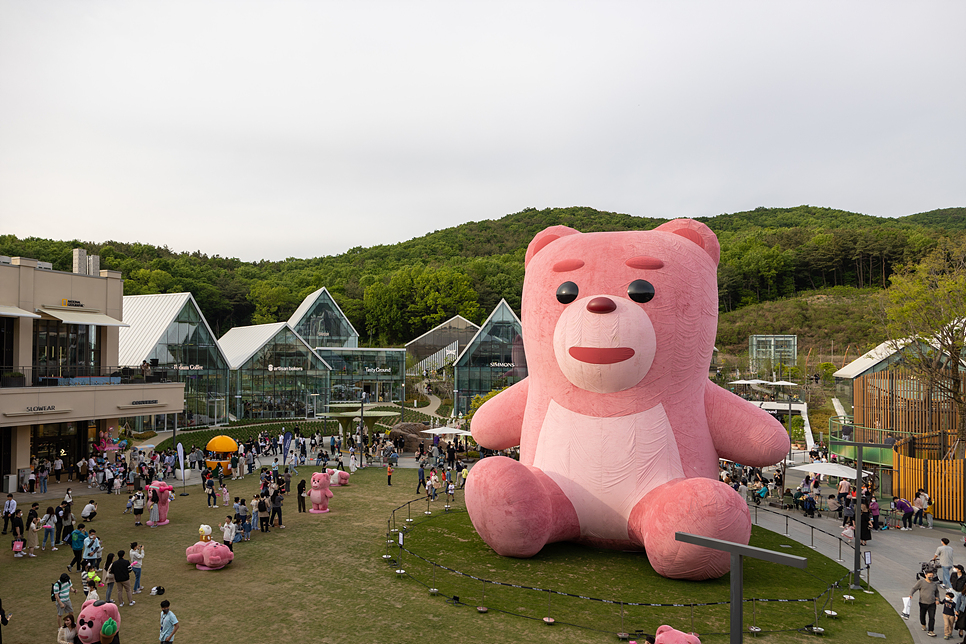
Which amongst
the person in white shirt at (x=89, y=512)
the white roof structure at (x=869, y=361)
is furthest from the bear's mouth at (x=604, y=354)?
the white roof structure at (x=869, y=361)

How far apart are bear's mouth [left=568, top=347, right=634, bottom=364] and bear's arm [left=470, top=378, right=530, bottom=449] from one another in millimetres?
3462

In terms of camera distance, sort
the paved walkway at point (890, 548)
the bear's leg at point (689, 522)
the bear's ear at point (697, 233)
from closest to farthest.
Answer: the bear's leg at point (689, 522)
the paved walkway at point (890, 548)
the bear's ear at point (697, 233)

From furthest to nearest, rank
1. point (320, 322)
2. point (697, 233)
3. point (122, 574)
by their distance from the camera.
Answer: point (320, 322)
point (697, 233)
point (122, 574)

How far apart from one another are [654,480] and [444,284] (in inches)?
2944

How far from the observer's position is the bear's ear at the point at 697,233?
13.9m

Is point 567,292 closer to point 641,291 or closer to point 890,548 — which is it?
point 641,291

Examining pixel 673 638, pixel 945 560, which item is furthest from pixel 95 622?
pixel 945 560

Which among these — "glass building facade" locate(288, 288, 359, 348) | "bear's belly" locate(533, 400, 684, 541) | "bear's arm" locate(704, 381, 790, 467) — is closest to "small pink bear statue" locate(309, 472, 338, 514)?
"bear's belly" locate(533, 400, 684, 541)

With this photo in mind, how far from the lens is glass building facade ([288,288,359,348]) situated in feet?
175

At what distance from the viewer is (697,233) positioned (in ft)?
45.6

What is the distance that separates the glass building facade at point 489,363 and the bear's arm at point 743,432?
88.3ft

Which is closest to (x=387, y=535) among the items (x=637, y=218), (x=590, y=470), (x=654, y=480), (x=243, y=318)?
(x=590, y=470)

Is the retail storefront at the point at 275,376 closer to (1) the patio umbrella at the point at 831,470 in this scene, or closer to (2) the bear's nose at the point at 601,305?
(1) the patio umbrella at the point at 831,470

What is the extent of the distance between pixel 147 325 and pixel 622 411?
32744mm
